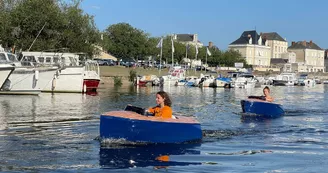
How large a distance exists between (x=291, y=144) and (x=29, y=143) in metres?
8.97

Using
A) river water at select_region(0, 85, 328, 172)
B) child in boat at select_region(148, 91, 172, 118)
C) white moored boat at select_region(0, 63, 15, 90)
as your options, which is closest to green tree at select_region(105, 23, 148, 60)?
white moored boat at select_region(0, 63, 15, 90)

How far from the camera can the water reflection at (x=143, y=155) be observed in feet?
45.2

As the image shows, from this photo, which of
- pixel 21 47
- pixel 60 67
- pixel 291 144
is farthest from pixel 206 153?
pixel 21 47

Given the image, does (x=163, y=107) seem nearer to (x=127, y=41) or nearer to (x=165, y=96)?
(x=165, y=96)

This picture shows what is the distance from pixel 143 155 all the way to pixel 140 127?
1.22m

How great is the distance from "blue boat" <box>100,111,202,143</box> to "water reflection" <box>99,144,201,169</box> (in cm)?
28

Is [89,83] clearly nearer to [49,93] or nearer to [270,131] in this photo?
[49,93]

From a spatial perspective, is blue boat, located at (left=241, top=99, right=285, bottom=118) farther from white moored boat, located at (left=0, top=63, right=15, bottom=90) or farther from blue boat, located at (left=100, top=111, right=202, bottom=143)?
white moored boat, located at (left=0, top=63, right=15, bottom=90)

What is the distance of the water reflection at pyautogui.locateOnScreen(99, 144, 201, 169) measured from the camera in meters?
13.8

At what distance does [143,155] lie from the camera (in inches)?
590

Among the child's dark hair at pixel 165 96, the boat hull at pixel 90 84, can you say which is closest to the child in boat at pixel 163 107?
the child's dark hair at pixel 165 96

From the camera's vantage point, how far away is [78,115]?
2738 centimetres

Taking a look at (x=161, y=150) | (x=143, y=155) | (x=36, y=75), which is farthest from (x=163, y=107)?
(x=36, y=75)

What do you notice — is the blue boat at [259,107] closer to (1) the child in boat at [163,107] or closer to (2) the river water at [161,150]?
(2) the river water at [161,150]
